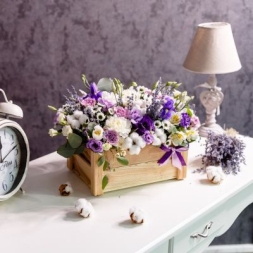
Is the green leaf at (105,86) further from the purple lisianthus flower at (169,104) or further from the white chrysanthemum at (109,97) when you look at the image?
the purple lisianthus flower at (169,104)

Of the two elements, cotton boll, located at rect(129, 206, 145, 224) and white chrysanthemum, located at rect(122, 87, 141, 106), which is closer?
cotton boll, located at rect(129, 206, 145, 224)

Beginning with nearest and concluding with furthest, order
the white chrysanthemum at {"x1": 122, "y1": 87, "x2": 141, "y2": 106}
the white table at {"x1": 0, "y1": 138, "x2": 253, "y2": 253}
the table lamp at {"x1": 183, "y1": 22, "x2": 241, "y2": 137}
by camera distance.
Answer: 1. the white table at {"x1": 0, "y1": 138, "x2": 253, "y2": 253}
2. the white chrysanthemum at {"x1": 122, "y1": 87, "x2": 141, "y2": 106}
3. the table lamp at {"x1": 183, "y1": 22, "x2": 241, "y2": 137}

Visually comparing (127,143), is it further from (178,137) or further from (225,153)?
(225,153)

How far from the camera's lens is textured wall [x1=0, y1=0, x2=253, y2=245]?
1.87 m

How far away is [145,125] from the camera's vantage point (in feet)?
4.36

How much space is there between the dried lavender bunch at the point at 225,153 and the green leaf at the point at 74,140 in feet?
1.50

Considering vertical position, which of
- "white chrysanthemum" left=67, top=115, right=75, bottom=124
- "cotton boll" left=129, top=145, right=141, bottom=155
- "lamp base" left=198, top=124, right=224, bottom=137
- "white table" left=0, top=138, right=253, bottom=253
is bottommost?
"white table" left=0, top=138, right=253, bottom=253

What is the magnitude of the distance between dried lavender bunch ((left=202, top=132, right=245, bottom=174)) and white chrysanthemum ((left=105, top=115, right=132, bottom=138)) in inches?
14.4

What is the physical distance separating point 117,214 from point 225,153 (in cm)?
→ 46

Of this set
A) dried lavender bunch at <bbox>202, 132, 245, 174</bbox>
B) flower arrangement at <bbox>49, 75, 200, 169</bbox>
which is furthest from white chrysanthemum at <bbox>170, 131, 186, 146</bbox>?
dried lavender bunch at <bbox>202, 132, 245, 174</bbox>

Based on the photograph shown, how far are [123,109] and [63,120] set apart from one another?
174mm

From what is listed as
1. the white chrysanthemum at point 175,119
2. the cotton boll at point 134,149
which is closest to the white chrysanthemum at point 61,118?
the cotton boll at point 134,149

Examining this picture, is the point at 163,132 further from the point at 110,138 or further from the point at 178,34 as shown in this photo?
the point at 178,34

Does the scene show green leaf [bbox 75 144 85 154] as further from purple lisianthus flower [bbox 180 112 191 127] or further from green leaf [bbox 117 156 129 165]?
purple lisianthus flower [bbox 180 112 191 127]
